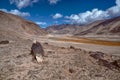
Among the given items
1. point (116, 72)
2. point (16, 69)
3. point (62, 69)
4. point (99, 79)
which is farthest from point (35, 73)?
point (116, 72)

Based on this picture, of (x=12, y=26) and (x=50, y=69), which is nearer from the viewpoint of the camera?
(x=50, y=69)

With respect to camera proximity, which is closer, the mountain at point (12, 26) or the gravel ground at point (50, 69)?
the gravel ground at point (50, 69)

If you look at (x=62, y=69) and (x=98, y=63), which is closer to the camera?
(x=62, y=69)

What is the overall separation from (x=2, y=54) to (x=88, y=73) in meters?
7.50

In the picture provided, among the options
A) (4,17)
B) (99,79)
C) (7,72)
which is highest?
(4,17)

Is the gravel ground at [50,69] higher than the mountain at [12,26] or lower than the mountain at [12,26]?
lower

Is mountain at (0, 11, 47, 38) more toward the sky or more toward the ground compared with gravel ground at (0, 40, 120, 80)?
more toward the sky

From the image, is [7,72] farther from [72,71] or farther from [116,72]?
[116,72]

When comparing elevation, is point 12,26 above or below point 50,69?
above

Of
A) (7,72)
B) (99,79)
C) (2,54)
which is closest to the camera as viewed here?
(7,72)

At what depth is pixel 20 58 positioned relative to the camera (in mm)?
14672

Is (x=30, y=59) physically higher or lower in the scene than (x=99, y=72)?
higher

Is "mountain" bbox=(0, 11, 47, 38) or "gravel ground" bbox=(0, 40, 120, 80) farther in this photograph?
"mountain" bbox=(0, 11, 47, 38)

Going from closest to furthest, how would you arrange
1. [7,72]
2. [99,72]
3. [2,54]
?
[7,72]
[99,72]
[2,54]
